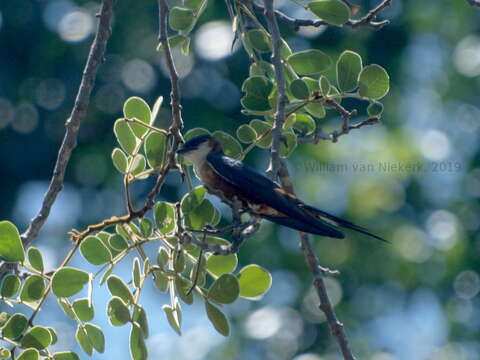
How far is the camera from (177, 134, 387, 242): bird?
2.68 meters

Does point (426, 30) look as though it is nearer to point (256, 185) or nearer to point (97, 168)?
point (97, 168)

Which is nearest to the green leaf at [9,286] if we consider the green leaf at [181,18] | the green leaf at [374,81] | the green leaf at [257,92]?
the green leaf at [257,92]

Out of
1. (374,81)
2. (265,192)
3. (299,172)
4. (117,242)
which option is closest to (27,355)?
(117,242)

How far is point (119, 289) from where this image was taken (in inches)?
88.1

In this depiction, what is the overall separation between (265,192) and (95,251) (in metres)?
0.69

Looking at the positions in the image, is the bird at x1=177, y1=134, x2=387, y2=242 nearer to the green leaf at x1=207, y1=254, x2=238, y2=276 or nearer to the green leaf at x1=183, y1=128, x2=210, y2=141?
the green leaf at x1=183, y1=128, x2=210, y2=141

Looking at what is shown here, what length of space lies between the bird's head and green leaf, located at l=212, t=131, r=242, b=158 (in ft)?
0.11

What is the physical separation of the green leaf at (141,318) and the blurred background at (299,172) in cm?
589

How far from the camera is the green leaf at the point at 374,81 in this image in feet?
8.45

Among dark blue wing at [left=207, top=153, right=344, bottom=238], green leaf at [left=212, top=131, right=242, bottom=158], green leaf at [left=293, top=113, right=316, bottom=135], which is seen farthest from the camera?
green leaf at [left=293, top=113, right=316, bottom=135]

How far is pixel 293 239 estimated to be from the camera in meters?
8.98

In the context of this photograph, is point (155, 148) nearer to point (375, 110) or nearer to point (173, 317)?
point (173, 317)

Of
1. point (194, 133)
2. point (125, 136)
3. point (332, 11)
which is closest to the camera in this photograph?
point (125, 136)

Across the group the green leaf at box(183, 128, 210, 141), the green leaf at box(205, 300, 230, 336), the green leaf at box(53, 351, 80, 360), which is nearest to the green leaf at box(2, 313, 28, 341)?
the green leaf at box(53, 351, 80, 360)
